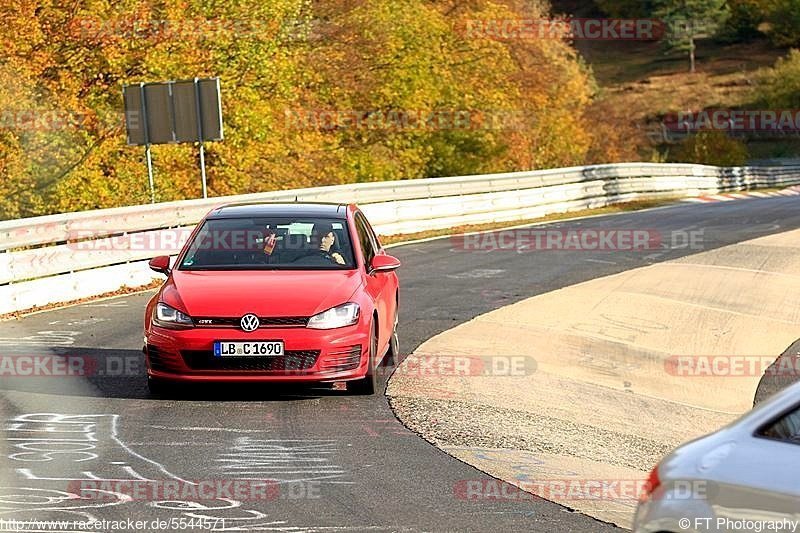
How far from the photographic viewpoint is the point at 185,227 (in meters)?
19.5

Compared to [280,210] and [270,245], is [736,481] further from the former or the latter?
[280,210]

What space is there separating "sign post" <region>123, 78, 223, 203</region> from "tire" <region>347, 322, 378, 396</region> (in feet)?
41.5

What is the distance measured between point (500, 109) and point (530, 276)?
2699 centimetres

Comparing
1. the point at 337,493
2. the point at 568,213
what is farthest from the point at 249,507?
the point at 568,213

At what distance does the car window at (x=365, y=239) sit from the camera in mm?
11785

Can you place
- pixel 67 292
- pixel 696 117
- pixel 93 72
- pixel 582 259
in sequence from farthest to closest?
pixel 696 117 → pixel 93 72 → pixel 582 259 → pixel 67 292

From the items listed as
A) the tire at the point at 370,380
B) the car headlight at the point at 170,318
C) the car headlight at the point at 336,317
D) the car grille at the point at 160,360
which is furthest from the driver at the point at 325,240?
the car grille at the point at 160,360

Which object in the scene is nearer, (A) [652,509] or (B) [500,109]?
(A) [652,509]

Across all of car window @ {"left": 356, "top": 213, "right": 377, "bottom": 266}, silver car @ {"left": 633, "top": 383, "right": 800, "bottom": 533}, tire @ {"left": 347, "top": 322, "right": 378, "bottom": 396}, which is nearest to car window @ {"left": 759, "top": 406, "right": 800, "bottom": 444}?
silver car @ {"left": 633, "top": 383, "right": 800, "bottom": 533}

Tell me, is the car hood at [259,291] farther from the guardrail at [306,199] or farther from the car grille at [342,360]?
the guardrail at [306,199]

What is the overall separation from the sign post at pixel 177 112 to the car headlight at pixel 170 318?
1270 centimetres

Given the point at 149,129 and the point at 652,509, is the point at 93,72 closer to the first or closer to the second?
the point at 149,129

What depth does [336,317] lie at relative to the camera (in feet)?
34.2

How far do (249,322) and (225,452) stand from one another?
165 cm
